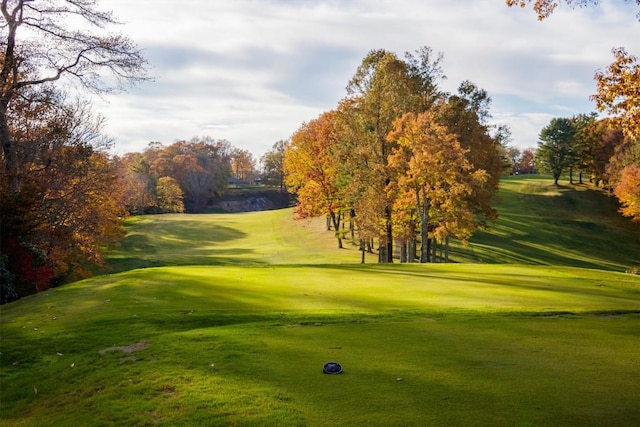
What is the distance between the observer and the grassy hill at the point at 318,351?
653 cm

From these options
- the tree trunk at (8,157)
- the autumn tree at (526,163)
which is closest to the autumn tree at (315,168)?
the tree trunk at (8,157)

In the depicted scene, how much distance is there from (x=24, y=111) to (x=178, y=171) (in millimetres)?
94331

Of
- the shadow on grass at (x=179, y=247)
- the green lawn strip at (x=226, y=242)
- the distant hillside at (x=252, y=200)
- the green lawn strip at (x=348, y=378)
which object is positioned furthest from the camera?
the distant hillside at (x=252, y=200)

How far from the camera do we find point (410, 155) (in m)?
36.4

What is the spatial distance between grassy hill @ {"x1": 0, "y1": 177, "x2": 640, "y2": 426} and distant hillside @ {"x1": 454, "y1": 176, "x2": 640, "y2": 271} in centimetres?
3278

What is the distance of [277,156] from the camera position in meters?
148

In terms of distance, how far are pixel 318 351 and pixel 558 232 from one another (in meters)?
67.5

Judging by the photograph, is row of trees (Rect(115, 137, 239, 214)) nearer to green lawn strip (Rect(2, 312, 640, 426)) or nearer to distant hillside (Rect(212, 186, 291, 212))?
distant hillside (Rect(212, 186, 291, 212))

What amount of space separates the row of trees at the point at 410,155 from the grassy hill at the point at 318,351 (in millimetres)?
12872

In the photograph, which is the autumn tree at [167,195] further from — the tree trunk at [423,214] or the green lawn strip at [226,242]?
the tree trunk at [423,214]

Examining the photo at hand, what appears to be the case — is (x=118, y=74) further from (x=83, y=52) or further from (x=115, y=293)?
(x=115, y=293)

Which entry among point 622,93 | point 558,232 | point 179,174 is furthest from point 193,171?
point 622,93

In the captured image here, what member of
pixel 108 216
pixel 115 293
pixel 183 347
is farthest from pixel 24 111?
pixel 183 347

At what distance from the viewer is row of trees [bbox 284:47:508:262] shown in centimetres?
3381
